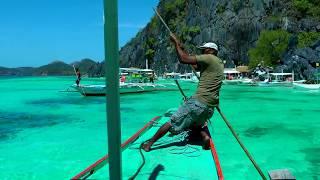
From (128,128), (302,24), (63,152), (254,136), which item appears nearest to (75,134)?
(128,128)

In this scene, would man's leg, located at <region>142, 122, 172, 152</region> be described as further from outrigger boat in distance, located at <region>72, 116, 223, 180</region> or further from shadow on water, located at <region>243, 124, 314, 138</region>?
shadow on water, located at <region>243, 124, 314, 138</region>

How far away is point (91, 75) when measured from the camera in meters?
170

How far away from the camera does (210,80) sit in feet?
21.1

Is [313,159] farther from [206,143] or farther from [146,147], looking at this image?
[146,147]

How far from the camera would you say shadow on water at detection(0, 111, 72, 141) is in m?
15.1

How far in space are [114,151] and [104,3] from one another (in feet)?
3.61

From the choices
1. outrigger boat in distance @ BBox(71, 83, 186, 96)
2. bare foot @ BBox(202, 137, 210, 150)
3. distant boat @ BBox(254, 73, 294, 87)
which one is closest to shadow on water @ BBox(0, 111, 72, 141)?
bare foot @ BBox(202, 137, 210, 150)

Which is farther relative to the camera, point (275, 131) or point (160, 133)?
point (275, 131)

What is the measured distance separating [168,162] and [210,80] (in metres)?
A: 1.52

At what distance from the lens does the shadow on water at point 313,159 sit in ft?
28.4

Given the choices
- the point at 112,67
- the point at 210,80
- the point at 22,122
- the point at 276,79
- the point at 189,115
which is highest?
the point at 112,67

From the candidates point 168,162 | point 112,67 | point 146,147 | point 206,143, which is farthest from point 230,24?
point 112,67

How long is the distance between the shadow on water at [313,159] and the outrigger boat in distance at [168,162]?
3.28m

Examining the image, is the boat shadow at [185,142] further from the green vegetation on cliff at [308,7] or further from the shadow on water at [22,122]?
the green vegetation on cliff at [308,7]
